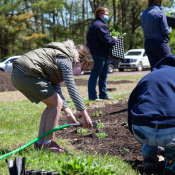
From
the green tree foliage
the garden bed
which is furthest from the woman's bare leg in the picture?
the green tree foliage

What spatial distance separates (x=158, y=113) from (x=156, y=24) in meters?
3.49

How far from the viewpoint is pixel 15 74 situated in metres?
2.80

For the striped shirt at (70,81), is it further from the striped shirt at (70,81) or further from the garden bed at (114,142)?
the garden bed at (114,142)

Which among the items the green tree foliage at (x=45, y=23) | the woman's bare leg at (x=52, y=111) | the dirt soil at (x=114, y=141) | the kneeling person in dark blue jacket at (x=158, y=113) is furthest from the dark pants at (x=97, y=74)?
the green tree foliage at (x=45, y=23)

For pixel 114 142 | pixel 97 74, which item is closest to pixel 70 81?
pixel 114 142

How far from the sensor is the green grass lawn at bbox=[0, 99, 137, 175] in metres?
1.73

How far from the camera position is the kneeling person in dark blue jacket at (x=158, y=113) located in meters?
2.06

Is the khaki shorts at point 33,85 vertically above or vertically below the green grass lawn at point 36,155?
above

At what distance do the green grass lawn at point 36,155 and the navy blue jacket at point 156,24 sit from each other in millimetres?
2083

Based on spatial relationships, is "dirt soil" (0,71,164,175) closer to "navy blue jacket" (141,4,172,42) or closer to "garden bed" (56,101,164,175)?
"garden bed" (56,101,164,175)

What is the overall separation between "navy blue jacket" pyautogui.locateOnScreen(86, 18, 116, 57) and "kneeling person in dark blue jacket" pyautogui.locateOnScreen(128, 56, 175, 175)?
3.72 meters

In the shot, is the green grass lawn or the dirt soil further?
the dirt soil

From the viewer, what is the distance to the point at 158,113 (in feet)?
6.75

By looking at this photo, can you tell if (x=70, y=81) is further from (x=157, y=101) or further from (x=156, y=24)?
(x=156, y=24)
